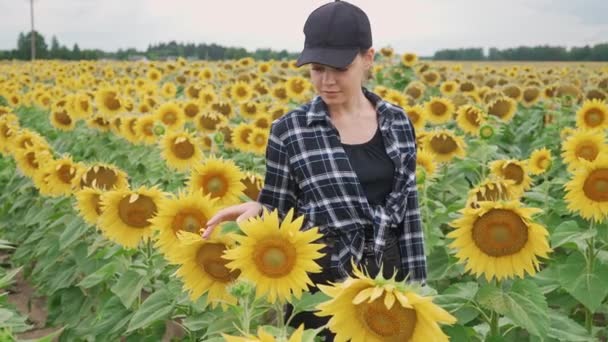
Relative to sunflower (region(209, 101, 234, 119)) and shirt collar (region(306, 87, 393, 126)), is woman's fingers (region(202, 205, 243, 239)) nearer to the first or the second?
shirt collar (region(306, 87, 393, 126))

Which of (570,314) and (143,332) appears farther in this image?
(570,314)

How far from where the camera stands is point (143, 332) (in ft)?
11.0

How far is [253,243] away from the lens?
83.9 inches

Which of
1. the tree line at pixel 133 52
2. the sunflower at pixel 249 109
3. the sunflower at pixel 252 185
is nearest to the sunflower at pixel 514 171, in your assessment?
the sunflower at pixel 252 185

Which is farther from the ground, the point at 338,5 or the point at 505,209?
the point at 338,5

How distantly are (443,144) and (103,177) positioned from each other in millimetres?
2393

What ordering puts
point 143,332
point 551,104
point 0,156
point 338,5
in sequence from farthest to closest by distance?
point 551,104
point 0,156
point 143,332
point 338,5

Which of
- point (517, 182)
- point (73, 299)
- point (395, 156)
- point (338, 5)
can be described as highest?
point (338, 5)

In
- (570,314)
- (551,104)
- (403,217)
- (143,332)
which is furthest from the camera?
(551,104)

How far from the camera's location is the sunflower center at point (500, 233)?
8.06ft

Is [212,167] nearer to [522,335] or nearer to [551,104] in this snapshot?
[522,335]

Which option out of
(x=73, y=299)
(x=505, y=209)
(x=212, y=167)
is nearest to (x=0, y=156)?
(x=73, y=299)

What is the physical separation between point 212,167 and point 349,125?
0.98 meters

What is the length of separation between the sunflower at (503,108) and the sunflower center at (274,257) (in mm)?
6169
